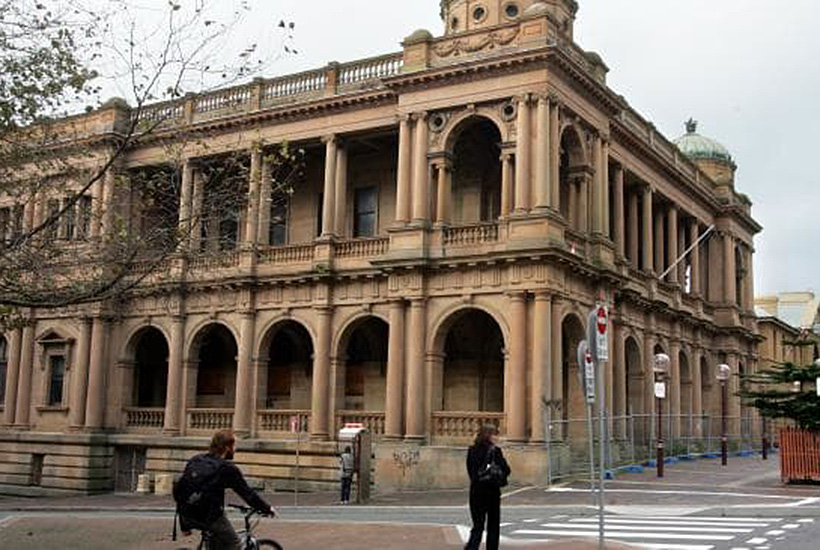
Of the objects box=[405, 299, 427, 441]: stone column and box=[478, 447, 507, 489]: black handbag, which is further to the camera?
box=[405, 299, 427, 441]: stone column

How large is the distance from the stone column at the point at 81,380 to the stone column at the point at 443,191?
47.3 feet

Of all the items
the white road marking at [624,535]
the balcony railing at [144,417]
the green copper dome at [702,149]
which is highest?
the green copper dome at [702,149]

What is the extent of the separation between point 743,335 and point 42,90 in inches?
1495

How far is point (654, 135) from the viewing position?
1527 inches

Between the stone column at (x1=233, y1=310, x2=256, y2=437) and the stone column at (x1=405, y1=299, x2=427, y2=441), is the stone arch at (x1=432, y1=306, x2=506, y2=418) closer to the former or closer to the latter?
the stone column at (x1=405, y1=299, x2=427, y2=441)

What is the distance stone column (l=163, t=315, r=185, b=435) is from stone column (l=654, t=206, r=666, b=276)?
742 inches

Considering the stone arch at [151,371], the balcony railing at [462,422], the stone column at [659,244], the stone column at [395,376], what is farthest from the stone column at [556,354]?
the stone arch at [151,371]

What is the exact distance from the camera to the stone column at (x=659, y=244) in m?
40.4

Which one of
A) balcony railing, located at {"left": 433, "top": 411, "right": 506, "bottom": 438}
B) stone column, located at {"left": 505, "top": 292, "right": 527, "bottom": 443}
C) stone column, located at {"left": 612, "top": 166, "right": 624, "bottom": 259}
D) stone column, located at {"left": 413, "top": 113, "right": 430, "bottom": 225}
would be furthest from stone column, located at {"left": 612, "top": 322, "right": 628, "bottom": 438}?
stone column, located at {"left": 413, "top": 113, "right": 430, "bottom": 225}

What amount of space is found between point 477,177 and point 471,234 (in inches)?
175

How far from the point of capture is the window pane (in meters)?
36.9

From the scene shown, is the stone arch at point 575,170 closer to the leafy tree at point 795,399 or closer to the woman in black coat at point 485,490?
the leafy tree at point 795,399

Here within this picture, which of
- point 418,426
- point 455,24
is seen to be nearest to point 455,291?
point 418,426

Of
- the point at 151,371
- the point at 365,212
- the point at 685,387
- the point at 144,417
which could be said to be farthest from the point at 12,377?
the point at 685,387
